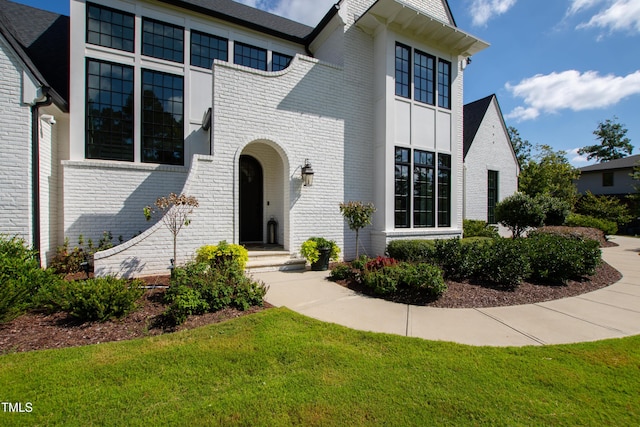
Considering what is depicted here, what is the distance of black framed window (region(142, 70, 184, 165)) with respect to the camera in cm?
866

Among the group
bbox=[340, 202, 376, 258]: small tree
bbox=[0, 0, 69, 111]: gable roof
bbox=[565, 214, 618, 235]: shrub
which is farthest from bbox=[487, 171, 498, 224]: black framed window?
bbox=[0, 0, 69, 111]: gable roof

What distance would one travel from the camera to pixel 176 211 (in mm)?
6828

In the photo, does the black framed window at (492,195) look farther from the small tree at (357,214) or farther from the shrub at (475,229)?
the small tree at (357,214)

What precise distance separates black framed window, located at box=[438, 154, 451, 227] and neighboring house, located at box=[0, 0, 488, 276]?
0.05 meters

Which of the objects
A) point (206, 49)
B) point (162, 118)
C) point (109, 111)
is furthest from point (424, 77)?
point (109, 111)

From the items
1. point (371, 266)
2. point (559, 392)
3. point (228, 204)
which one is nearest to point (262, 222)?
point (228, 204)

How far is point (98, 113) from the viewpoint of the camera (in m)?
8.15

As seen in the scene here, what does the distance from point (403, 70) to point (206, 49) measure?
6.33m

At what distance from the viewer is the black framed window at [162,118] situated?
8665 mm

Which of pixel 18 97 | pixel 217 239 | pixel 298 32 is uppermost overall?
pixel 298 32

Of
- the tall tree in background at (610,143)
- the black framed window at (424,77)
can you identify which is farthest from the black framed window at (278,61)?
the tall tree in background at (610,143)

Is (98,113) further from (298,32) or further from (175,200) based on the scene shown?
(298,32)

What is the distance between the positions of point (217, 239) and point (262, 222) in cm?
242

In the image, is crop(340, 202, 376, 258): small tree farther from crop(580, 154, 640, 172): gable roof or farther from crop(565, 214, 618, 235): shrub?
crop(580, 154, 640, 172): gable roof
